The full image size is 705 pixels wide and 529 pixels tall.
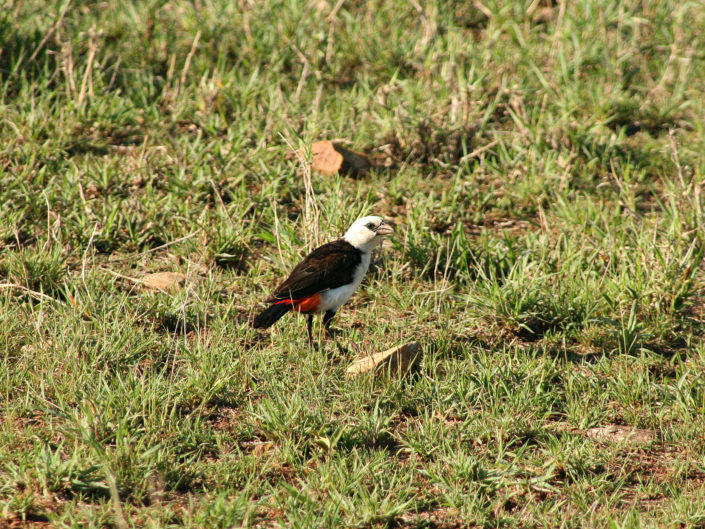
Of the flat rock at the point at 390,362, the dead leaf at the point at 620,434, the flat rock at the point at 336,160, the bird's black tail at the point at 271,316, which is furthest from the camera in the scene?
the flat rock at the point at 336,160

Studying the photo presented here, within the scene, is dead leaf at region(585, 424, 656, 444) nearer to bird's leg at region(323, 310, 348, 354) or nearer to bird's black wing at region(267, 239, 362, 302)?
bird's leg at region(323, 310, 348, 354)

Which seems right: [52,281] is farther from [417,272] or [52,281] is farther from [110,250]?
[417,272]

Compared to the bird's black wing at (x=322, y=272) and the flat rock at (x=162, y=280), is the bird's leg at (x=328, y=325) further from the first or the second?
the flat rock at (x=162, y=280)

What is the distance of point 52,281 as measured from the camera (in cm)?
543

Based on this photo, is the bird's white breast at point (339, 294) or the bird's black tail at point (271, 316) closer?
the bird's black tail at point (271, 316)

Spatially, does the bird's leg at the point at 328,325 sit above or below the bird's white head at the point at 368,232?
below

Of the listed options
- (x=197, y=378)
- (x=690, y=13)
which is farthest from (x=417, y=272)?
(x=690, y=13)

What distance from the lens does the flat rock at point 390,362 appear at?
185 inches

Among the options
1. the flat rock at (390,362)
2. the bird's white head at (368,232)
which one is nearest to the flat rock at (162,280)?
the bird's white head at (368,232)

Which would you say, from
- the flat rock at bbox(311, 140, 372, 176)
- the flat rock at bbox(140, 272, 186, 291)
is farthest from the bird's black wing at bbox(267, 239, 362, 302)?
the flat rock at bbox(311, 140, 372, 176)

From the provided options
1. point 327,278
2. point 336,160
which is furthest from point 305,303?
point 336,160

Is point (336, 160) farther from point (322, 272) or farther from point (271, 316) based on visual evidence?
point (271, 316)

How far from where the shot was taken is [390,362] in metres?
4.73

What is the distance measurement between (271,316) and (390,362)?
0.77 m
